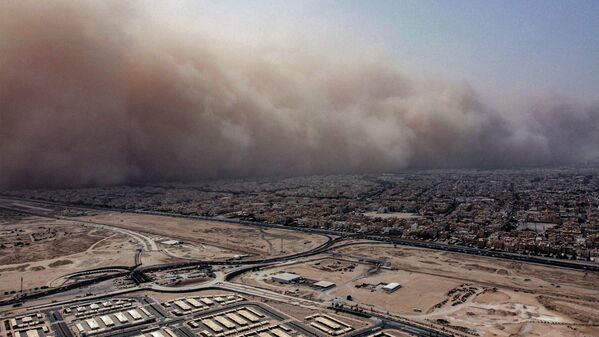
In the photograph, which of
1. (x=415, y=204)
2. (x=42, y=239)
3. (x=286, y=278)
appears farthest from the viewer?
(x=415, y=204)

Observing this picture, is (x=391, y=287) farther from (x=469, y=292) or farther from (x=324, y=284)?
(x=469, y=292)

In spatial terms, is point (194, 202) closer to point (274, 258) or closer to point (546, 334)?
point (274, 258)

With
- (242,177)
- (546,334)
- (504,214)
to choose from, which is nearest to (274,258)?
(546,334)

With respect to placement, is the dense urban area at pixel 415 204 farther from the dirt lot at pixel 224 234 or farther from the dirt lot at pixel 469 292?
the dirt lot at pixel 469 292

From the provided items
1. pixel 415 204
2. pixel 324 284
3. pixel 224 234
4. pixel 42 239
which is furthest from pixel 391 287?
pixel 415 204

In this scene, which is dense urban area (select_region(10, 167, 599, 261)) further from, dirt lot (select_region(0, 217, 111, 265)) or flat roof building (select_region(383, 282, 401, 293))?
flat roof building (select_region(383, 282, 401, 293))

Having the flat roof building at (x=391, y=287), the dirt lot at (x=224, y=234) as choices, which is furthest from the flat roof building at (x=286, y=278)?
the dirt lot at (x=224, y=234)

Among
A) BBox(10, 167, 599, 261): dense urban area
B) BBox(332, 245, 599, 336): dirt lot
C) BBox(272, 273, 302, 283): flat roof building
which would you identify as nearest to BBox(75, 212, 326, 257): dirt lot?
BBox(10, 167, 599, 261): dense urban area
